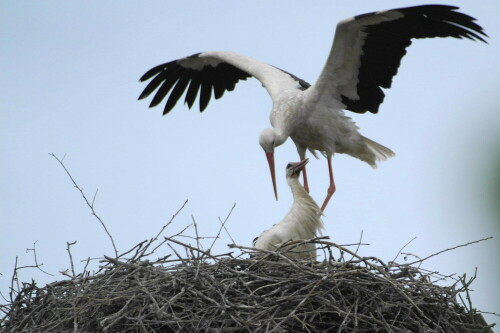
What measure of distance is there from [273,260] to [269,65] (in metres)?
3.02

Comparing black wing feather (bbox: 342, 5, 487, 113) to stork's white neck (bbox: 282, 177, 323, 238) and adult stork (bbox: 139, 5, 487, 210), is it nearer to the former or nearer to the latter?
adult stork (bbox: 139, 5, 487, 210)

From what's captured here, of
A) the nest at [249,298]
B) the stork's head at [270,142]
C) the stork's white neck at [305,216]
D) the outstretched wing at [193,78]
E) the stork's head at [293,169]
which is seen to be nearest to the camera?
the nest at [249,298]

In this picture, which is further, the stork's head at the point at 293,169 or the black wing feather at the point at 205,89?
the black wing feather at the point at 205,89

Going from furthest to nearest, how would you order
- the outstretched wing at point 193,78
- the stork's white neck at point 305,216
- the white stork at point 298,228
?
the outstretched wing at point 193,78
the stork's white neck at point 305,216
the white stork at point 298,228

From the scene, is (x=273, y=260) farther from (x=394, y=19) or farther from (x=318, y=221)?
(x=394, y=19)

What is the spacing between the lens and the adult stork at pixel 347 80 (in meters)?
5.57

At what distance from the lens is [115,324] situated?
12.2 ft

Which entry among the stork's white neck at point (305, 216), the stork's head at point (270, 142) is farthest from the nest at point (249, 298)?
the stork's head at point (270, 142)

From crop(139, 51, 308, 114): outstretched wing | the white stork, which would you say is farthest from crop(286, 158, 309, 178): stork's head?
crop(139, 51, 308, 114): outstretched wing

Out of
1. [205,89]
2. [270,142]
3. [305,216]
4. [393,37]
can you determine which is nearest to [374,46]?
[393,37]

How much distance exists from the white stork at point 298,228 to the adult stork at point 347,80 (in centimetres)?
86

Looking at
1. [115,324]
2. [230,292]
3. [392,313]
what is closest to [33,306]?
[115,324]

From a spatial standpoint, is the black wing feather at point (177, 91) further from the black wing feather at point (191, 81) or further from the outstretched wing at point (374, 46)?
the outstretched wing at point (374, 46)

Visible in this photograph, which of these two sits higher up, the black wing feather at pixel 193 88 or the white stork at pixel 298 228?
→ the black wing feather at pixel 193 88
